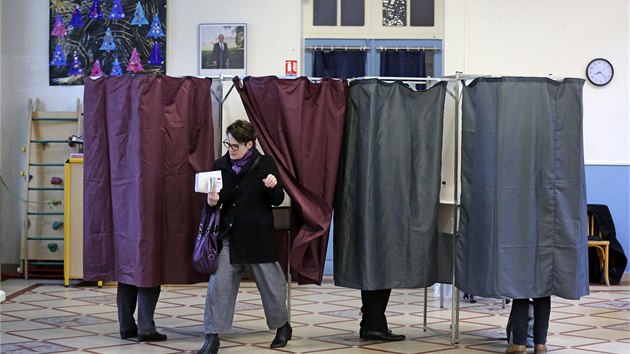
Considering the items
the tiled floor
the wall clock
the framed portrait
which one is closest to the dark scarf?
the tiled floor

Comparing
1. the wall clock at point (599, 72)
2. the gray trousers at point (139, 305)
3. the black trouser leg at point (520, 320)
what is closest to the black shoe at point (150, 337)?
the gray trousers at point (139, 305)

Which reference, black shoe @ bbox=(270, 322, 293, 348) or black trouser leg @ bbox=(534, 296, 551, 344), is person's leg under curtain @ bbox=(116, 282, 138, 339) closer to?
black shoe @ bbox=(270, 322, 293, 348)

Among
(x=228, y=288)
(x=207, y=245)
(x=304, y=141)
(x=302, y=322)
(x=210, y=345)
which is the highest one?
(x=304, y=141)

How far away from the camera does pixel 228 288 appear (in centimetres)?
547

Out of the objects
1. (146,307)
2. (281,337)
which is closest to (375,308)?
(281,337)

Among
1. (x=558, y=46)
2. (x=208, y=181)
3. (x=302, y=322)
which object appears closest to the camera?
(x=208, y=181)

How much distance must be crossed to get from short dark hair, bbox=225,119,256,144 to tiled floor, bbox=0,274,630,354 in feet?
4.04

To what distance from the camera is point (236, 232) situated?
5480 mm

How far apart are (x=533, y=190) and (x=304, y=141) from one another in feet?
4.49

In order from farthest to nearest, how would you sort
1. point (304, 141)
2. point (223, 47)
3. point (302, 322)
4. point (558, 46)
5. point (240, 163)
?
point (558, 46) → point (223, 47) → point (302, 322) → point (304, 141) → point (240, 163)

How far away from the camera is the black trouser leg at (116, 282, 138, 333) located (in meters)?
5.98

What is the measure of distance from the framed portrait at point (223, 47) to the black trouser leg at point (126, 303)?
12.1 ft

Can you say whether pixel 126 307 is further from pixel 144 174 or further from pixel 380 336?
pixel 380 336

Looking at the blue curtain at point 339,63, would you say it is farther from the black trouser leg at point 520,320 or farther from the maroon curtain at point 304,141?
the black trouser leg at point 520,320
